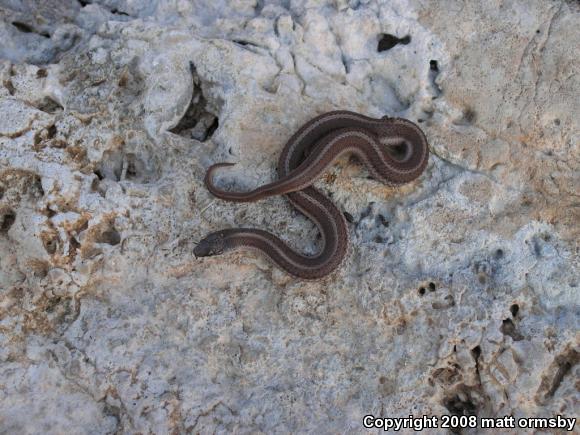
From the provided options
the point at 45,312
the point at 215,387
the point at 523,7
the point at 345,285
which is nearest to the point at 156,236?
the point at 45,312

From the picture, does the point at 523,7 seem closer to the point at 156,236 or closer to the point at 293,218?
the point at 293,218

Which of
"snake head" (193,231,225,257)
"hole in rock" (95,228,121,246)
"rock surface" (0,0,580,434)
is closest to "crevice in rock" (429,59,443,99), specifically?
"rock surface" (0,0,580,434)

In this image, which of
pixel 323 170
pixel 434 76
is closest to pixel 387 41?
pixel 434 76

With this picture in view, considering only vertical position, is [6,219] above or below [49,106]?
below

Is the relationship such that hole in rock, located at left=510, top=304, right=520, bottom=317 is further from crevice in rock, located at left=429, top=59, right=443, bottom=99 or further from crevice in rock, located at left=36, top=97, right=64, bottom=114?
crevice in rock, located at left=36, top=97, right=64, bottom=114

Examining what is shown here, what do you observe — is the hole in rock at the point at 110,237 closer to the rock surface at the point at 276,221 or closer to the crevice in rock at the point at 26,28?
the rock surface at the point at 276,221

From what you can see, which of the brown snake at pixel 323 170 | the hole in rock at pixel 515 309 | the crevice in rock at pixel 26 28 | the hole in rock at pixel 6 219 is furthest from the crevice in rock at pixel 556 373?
the crevice in rock at pixel 26 28

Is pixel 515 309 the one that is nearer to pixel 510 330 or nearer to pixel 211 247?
pixel 510 330
